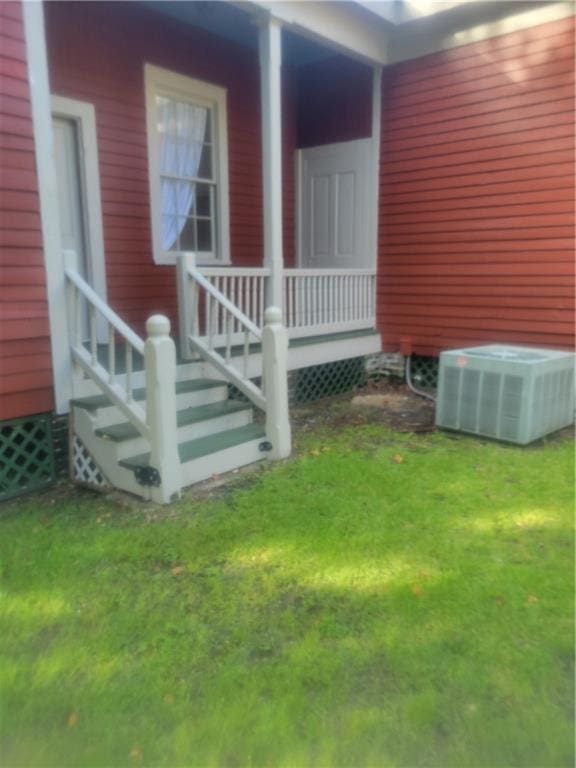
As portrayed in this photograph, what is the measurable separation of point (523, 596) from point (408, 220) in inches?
184

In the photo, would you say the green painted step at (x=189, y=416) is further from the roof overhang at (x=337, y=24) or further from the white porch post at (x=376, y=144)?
the roof overhang at (x=337, y=24)

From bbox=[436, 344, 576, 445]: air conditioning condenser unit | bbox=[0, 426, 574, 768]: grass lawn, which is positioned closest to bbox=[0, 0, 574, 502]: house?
bbox=[0, 426, 574, 768]: grass lawn

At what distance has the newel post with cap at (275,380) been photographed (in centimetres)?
392

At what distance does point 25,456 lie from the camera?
3.55 metres

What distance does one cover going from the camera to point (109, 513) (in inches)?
126

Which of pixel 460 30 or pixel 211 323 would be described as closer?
pixel 211 323

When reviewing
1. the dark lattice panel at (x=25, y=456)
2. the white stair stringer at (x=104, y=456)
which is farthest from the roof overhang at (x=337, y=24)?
the dark lattice panel at (x=25, y=456)

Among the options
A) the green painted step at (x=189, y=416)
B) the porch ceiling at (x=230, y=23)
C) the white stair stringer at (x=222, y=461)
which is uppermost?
the porch ceiling at (x=230, y=23)

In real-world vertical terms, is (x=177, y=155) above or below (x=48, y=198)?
above

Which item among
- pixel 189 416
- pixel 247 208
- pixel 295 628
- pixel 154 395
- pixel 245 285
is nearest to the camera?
pixel 295 628

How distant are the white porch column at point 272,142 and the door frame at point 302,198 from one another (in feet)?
5.56

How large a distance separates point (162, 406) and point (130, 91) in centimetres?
346

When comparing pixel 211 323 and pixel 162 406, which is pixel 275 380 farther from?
pixel 162 406

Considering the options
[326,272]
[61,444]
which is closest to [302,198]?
[326,272]
